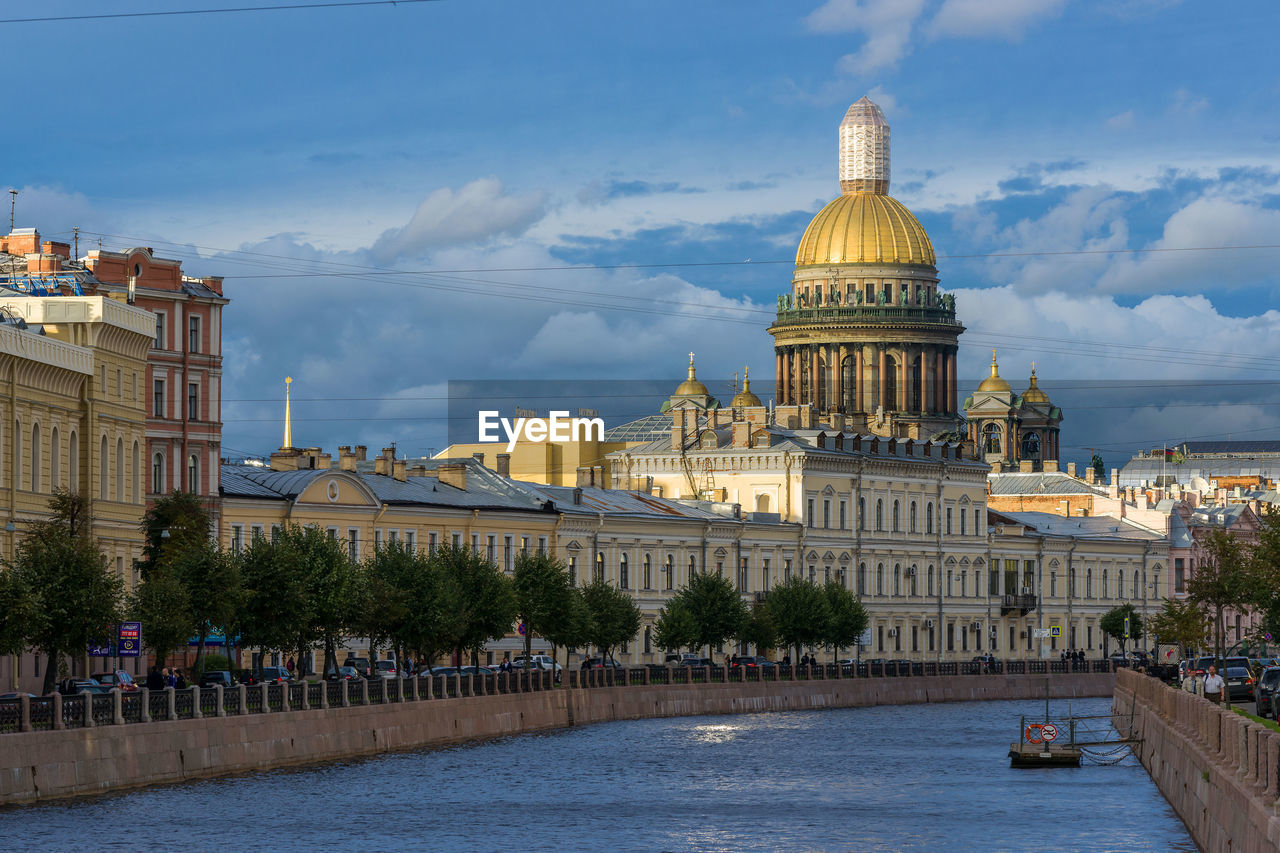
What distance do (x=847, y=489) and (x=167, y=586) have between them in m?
58.1

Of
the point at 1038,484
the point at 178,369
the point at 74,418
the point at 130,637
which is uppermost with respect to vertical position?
the point at 178,369

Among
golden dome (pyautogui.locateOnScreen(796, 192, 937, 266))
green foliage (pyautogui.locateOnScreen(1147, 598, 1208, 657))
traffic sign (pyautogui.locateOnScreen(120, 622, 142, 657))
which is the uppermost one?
golden dome (pyautogui.locateOnScreen(796, 192, 937, 266))

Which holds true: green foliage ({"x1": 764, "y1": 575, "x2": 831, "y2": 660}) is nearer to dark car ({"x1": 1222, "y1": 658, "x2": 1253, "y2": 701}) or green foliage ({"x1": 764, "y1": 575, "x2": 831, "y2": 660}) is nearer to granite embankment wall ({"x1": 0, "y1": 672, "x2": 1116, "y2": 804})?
granite embankment wall ({"x1": 0, "y1": 672, "x2": 1116, "y2": 804})

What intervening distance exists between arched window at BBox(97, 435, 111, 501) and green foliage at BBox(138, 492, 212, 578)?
5.83 feet

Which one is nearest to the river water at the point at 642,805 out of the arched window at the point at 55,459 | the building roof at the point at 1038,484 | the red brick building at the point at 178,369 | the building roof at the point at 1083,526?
the arched window at the point at 55,459

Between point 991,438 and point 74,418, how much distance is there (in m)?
114

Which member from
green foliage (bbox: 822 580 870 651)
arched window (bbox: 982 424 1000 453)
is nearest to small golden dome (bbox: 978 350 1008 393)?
arched window (bbox: 982 424 1000 453)

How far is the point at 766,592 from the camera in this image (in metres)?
103

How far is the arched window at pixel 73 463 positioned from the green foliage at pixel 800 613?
3629 cm

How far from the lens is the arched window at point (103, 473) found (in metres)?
65.6

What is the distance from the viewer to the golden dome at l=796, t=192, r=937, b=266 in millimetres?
161625

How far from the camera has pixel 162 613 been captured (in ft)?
181

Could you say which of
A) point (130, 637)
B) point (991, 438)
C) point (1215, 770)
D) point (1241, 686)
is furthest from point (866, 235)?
point (1215, 770)

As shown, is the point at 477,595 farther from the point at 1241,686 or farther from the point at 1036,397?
the point at 1036,397
